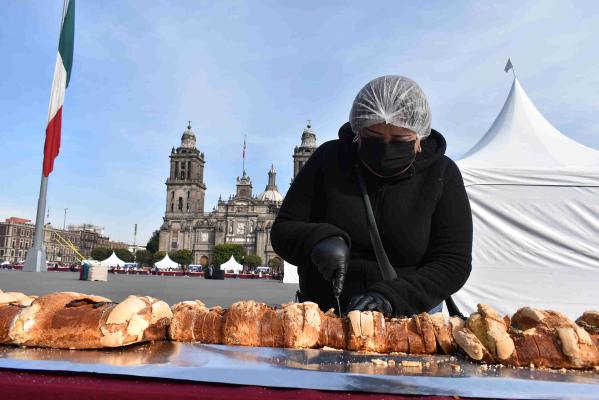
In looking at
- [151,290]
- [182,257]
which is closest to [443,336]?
[151,290]

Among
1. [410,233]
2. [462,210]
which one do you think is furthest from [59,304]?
[462,210]

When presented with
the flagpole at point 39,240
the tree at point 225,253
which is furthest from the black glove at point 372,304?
the tree at point 225,253

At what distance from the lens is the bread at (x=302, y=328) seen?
4.31 feet

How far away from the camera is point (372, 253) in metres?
1.96

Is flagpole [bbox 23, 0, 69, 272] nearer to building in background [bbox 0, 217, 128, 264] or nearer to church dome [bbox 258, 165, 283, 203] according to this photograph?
church dome [bbox 258, 165, 283, 203]

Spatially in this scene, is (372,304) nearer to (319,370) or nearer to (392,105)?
(319,370)

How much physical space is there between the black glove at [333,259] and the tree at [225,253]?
73.2m

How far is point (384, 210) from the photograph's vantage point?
6.28ft

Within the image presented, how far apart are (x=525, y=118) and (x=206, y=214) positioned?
3145 inches

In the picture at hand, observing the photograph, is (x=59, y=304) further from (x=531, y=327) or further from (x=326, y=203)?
(x=531, y=327)

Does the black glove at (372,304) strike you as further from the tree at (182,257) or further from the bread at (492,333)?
the tree at (182,257)

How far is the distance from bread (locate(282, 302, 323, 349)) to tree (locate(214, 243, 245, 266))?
73.5 metres

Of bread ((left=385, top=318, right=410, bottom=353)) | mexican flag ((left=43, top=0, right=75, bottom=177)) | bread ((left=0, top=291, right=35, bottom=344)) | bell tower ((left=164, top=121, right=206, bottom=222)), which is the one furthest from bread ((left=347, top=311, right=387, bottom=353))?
bell tower ((left=164, top=121, right=206, bottom=222))

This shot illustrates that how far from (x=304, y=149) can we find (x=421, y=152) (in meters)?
83.0
